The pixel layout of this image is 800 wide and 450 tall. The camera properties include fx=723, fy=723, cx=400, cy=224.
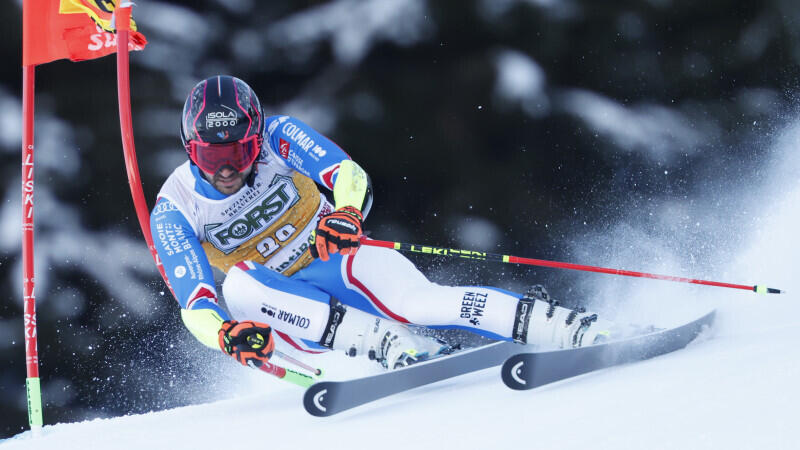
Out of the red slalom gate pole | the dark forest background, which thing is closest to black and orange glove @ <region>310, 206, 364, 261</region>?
the red slalom gate pole

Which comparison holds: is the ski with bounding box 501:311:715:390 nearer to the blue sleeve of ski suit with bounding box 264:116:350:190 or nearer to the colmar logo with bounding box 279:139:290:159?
the blue sleeve of ski suit with bounding box 264:116:350:190

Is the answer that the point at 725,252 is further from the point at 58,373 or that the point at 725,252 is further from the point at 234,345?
the point at 58,373

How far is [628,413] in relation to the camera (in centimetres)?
159

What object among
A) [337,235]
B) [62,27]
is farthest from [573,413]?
[62,27]

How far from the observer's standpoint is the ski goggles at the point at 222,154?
100 inches

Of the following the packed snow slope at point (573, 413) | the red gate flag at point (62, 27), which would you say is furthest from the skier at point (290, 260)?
the red gate flag at point (62, 27)

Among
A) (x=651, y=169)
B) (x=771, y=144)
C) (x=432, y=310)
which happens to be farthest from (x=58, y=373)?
(x=771, y=144)

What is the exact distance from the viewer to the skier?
243 centimetres

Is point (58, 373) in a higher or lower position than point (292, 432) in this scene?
lower

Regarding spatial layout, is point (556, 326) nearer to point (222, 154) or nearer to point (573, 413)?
point (573, 413)

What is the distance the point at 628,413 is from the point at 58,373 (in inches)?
160

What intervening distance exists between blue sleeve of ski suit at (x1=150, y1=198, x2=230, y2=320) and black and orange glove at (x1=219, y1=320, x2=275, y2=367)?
4.6 inches

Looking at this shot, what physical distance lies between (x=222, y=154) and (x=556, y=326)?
4.27ft

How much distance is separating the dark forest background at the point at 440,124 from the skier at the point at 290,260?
5.65 ft
